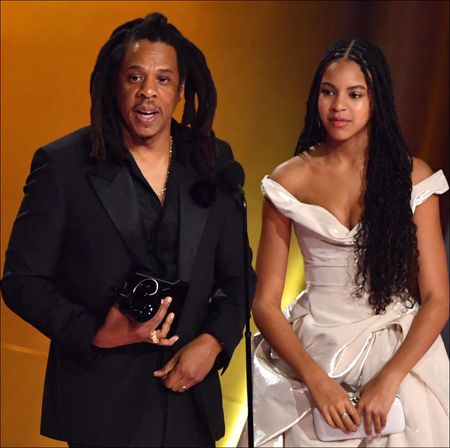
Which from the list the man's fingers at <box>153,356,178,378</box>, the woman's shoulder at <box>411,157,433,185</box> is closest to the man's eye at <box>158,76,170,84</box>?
the man's fingers at <box>153,356,178,378</box>

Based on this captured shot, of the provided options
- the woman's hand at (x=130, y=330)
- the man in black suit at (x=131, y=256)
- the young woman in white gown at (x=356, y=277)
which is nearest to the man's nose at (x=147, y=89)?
the man in black suit at (x=131, y=256)

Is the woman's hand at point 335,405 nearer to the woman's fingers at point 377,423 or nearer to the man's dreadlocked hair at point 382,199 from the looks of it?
the woman's fingers at point 377,423

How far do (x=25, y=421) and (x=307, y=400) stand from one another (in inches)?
64.4

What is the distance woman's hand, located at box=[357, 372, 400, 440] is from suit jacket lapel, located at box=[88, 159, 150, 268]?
2.66 feet

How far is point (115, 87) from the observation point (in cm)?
204

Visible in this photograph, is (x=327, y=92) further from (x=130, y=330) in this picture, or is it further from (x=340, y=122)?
(x=130, y=330)

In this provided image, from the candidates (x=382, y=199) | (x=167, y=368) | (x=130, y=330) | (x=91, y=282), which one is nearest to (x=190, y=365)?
(x=167, y=368)

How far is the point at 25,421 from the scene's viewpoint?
12.5 ft

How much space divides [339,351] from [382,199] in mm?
425

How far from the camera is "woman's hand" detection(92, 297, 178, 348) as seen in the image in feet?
6.20

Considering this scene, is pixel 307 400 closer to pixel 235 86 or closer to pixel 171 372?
pixel 171 372

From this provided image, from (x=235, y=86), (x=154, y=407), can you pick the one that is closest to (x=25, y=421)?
(x=235, y=86)

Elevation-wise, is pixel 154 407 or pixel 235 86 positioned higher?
pixel 235 86

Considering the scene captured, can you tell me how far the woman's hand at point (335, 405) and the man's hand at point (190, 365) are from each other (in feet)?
1.81
